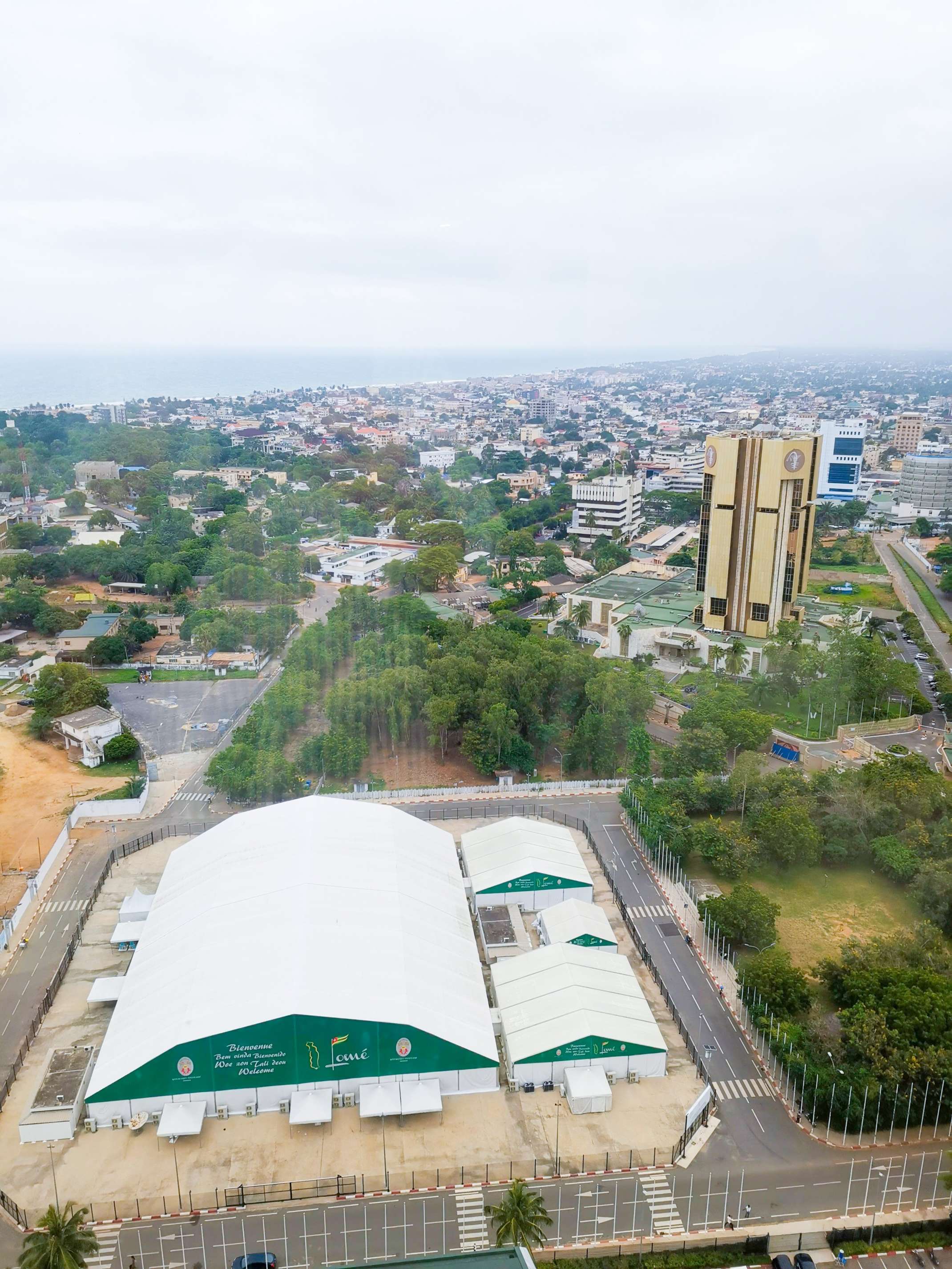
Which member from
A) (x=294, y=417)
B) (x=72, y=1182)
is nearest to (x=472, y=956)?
(x=72, y=1182)

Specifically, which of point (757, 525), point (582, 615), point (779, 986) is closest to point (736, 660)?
point (757, 525)

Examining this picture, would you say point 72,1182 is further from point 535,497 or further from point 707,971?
point 535,497

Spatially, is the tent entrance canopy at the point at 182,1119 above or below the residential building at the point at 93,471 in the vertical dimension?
below

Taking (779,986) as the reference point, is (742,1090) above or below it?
below

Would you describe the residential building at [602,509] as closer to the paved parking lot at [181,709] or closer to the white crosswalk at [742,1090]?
the paved parking lot at [181,709]

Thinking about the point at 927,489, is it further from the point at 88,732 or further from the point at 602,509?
the point at 88,732

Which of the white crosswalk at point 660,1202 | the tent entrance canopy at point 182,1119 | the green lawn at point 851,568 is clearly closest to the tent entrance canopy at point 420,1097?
the tent entrance canopy at point 182,1119
